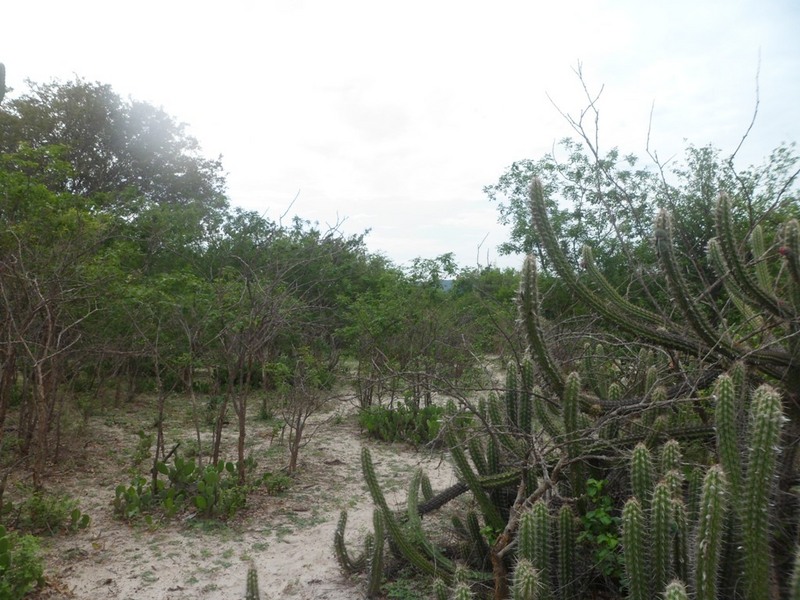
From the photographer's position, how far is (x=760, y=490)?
7.97 feet

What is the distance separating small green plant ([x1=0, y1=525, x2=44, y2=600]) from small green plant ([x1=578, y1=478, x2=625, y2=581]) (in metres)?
3.60

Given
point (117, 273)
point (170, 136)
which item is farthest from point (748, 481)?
point (170, 136)

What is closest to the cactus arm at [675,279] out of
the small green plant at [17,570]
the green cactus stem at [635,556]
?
the green cactus stem at [635,556]

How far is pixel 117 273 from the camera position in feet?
23.2

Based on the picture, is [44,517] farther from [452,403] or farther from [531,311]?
[531,311]

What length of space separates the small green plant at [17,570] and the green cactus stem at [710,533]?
395 centimetres

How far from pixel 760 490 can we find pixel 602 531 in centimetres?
151

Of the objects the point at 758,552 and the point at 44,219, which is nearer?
the point at 758,552

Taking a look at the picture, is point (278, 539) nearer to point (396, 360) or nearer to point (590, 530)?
point (590, 530)

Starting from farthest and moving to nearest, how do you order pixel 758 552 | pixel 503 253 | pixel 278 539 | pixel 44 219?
pixel 503 253, pixel 44 219, pixel 278 539, pixel 758 552

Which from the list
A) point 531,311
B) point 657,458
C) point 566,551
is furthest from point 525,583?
point 531,311

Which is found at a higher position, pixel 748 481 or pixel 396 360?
pixel 396 360

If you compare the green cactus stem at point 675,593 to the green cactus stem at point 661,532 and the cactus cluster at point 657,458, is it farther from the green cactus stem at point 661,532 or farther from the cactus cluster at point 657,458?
the green cactus stem at point 661,532

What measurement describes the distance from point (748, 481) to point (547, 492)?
1.35m
